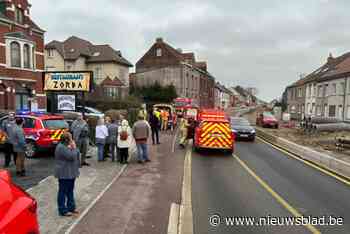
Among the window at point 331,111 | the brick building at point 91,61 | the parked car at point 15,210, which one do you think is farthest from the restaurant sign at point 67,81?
the window at point 331,111

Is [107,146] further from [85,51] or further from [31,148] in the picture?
[85,51]

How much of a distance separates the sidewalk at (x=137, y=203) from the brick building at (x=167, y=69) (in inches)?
1798

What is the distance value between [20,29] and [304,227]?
29.0m

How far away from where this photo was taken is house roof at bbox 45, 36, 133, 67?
170 feet

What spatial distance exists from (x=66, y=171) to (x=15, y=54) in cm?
2506

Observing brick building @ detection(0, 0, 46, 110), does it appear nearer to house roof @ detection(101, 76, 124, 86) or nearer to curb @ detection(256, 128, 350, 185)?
curb @ detection(256, 128, 350, 185)

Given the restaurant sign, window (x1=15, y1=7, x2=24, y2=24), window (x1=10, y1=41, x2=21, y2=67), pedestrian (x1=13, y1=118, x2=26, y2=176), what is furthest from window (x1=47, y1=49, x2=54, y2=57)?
pedestrian (x1=13, y1=118, x2=26, y2=176)

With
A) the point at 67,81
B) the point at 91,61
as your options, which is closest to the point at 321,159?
the point at 67,81

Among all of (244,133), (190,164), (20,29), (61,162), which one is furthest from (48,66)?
(61,162)

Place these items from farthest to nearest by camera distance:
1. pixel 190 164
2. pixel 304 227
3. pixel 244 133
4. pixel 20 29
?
pixel 20 29
pixel 244 133
pixel 190 164
pixel 304 227

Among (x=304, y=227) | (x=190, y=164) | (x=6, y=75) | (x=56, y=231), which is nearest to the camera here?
(x=56, y=231)

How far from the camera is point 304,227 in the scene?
18.3ft

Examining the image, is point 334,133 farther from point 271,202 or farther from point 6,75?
point 6,75

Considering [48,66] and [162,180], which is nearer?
[162,180]
